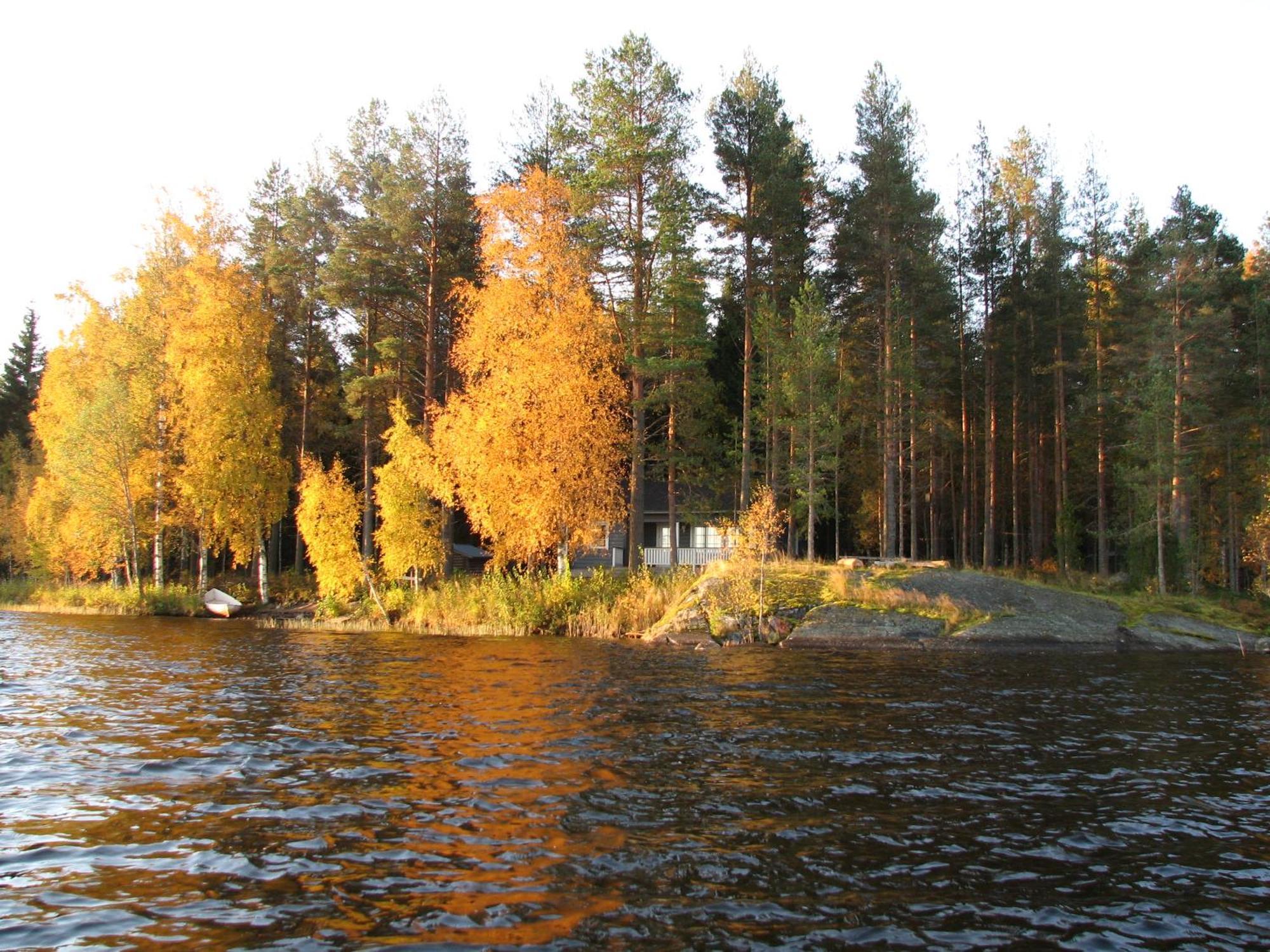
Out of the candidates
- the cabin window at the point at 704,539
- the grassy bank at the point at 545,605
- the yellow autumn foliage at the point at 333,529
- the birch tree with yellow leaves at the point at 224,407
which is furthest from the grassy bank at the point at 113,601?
the cabin window at the point at 704,539

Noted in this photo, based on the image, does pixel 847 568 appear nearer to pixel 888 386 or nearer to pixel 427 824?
pixel 888 386

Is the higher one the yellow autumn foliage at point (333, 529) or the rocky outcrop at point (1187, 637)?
the yellow autumn foliage at point (333, 529)

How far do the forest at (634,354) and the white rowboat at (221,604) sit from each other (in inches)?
114

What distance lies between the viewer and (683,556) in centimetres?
4581

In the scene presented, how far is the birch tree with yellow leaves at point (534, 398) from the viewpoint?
28.7 m

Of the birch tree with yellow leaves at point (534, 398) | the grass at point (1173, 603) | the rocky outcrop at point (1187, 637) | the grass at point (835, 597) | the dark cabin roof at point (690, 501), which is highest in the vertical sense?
the birch tree with yellow leaves at point (534, 398)

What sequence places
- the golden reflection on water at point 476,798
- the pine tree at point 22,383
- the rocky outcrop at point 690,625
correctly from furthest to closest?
the pine tree at point 22,383, the rocky outcrop at point 690,625, the golden reflection on water at point 476,798

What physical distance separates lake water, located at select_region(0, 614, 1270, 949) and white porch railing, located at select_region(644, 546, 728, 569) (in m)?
27.8

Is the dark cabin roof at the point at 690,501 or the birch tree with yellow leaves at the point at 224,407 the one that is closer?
the birch tree with yellow leaves at the point at 224,407

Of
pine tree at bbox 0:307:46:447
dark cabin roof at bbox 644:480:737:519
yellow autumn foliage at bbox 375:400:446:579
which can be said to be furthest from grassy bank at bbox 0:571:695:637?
pine tree at bbox 0:307:46:447

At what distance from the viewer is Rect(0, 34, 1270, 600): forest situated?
100 feet

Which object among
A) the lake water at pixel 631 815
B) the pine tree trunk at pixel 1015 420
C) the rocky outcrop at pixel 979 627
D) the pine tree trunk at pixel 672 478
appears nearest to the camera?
the lake water at pixel 631 815

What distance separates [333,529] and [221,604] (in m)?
8.31

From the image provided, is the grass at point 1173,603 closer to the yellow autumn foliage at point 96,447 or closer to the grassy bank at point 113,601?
the grassy bank at point 113,601
